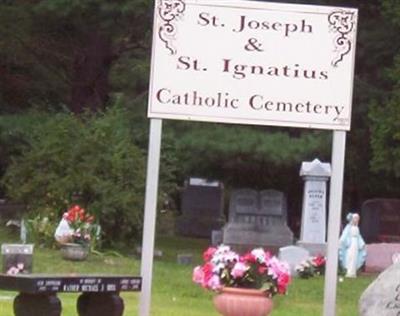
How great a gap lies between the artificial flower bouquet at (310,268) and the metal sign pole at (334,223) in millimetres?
11925

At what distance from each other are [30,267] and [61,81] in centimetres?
1730

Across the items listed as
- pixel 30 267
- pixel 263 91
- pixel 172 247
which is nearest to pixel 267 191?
pixel 172 247

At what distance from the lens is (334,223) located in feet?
41.3

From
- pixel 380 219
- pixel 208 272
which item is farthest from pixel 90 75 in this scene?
pixel 208 272

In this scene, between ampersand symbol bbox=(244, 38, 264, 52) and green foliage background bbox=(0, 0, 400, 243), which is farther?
green foliage background bbox=(0, 0, 400, 243)

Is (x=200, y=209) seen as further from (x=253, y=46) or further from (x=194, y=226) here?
(x=253, y=46)

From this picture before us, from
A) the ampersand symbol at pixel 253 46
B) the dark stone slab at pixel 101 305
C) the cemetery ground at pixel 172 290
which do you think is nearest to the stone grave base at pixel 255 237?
the cemetery ground at pixel 172 290

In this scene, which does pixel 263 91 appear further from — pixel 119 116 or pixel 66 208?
pixel 119 116

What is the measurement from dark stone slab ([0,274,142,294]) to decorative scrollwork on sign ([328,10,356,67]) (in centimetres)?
281

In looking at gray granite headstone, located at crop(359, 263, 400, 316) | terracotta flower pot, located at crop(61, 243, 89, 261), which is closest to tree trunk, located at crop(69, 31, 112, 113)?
terracotta flower pot, located at crop(61, 243, 89, 261)

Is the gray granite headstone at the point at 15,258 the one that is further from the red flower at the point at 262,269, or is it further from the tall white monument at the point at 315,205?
the tall white monument at the point at 315,205

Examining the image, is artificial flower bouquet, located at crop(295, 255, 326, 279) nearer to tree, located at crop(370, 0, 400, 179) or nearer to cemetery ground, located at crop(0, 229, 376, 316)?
cemetery ground, located at crop(0, 229, 376, 316)

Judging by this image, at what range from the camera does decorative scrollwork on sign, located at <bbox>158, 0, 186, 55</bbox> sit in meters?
12.5

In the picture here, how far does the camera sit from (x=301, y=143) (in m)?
30.5
